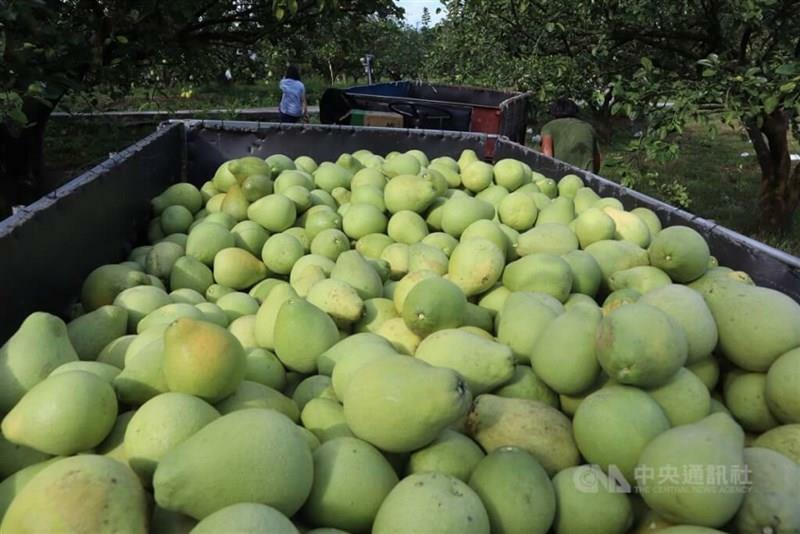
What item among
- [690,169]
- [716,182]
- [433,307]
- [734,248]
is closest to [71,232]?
[433,307]

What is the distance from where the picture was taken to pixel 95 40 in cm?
581

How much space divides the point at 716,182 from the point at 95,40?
920cm

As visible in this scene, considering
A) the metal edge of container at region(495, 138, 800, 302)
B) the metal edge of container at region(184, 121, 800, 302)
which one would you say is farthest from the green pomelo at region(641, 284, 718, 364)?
the metal edge of container at region(184, 121, 800, 302)

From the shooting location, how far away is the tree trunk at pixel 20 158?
5988 millimetres

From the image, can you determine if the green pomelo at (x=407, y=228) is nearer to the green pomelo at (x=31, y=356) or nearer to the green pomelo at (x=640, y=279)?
the green pomelo at (x=640, y=279)

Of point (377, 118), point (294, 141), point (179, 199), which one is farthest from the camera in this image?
point (377, 118)

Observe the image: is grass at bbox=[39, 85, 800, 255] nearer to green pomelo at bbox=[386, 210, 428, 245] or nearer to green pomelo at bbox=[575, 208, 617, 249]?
green pomelo at bbox=[575, 208, 617, 249]

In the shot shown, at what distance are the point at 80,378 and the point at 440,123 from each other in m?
5.91

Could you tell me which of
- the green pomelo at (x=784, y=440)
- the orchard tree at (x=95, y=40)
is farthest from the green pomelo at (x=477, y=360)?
the orchard tree at (x=95, y=40)

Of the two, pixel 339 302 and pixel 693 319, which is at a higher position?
pixel 693 319

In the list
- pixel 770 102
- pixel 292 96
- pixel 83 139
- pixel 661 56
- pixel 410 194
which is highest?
pixel 661 56

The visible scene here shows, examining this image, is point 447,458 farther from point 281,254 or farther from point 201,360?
point 281,254

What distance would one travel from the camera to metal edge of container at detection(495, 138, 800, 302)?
2.44m

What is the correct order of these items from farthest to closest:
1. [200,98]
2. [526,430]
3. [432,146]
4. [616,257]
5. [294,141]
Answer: [200,98] → [432,146] → [294,141] → [616,257] → [526,430]
